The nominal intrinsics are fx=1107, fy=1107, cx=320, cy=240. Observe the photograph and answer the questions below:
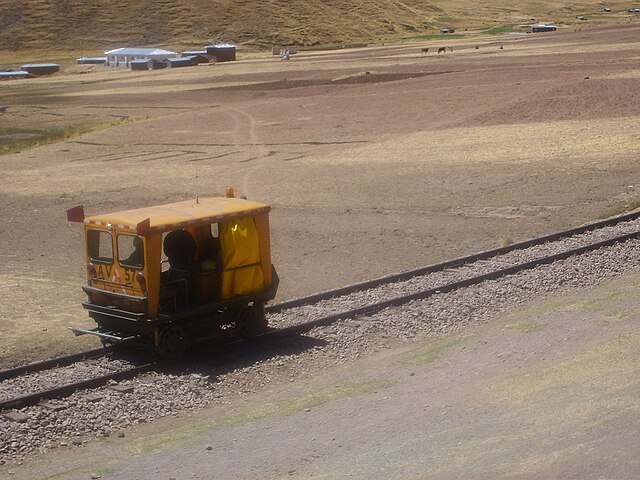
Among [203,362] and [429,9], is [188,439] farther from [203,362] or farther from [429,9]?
[429,9]

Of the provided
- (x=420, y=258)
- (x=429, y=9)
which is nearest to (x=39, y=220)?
(x=420, y=258)

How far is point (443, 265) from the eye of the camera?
65.1 feet

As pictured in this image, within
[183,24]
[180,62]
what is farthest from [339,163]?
[183,24]

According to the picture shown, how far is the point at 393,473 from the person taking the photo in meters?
10.4

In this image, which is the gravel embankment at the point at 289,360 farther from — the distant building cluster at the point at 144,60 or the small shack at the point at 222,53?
the small shack at the point at 222,53

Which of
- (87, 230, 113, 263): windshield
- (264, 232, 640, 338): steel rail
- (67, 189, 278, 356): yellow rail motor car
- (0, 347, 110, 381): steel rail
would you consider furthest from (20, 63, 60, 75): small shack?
(0, 347, 110, 381): steel rail

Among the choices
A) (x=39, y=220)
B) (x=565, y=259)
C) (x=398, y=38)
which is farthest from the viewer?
(x=398, y=38)

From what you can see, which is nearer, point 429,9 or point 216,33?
point 216,33

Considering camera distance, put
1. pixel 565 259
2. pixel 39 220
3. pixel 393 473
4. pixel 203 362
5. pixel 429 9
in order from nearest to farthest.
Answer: pixel 393 473 → pixel 203 362 → pixel 565 259 → pixel 39 220 → pixel 429 9

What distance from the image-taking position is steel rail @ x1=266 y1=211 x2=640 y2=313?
17656 mm

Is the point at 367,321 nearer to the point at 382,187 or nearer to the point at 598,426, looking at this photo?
the point at 598,426

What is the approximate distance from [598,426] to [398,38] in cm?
12718

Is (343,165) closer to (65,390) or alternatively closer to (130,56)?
(65,390)

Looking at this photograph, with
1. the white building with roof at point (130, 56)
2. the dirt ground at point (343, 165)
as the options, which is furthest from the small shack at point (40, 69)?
the dirt ground at point (343, 165)
